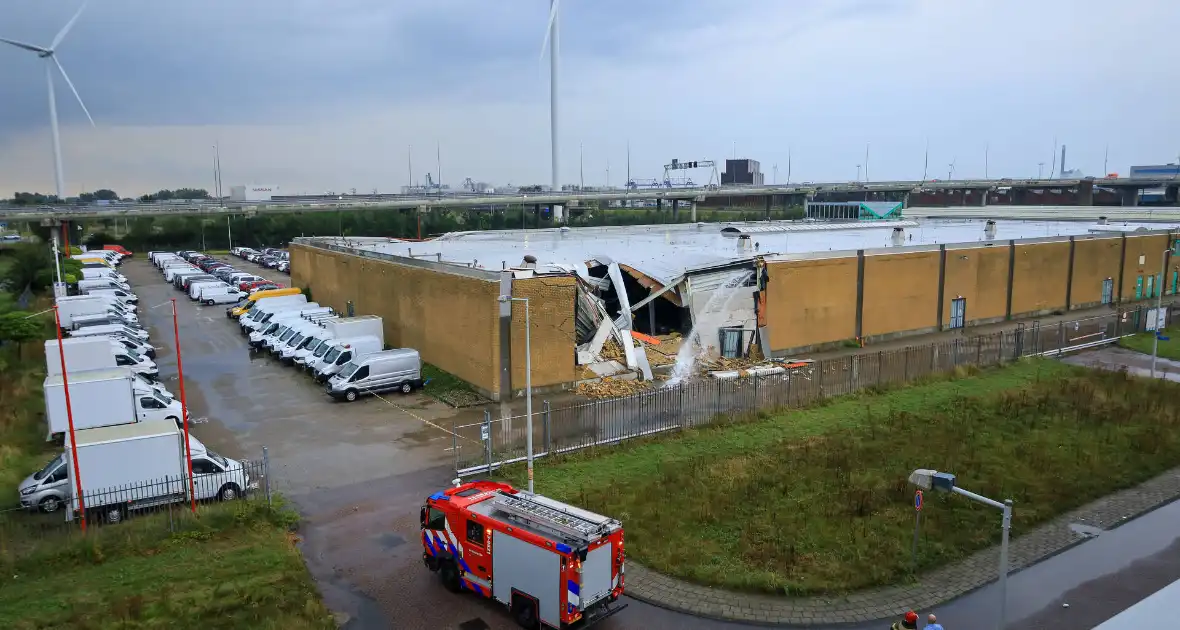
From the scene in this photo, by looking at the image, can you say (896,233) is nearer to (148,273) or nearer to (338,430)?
(338,430)

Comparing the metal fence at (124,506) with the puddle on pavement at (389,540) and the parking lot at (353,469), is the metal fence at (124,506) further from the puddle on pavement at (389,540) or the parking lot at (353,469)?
the puddle on pavement at (389,540)

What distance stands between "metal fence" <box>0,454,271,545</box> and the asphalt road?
133cm

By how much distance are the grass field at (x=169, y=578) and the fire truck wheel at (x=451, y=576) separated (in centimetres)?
188

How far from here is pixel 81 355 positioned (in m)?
23.5

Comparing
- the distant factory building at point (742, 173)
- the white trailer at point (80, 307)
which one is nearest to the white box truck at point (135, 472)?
the white trailer at point (80, 307)

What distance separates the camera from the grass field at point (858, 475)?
13422 millimetres

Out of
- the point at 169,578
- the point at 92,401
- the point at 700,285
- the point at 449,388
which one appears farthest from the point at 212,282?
the point at 169,578

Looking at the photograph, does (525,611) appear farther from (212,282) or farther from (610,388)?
(212,282)

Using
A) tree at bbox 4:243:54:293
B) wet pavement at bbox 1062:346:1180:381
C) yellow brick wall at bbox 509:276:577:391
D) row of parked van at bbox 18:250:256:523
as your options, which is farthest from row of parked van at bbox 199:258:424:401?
wet pavement at bbox 1062:346:1180:381

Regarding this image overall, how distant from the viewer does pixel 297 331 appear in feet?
105

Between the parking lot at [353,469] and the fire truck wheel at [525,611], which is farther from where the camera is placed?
the parking lot at [353,469]

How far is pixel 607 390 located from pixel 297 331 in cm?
1473

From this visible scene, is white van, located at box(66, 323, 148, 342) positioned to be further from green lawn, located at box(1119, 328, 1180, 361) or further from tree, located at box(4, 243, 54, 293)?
green lawn, located at box(1119, 328, 1180, 361)

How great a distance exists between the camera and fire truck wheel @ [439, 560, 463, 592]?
40.3 ft
